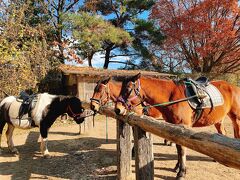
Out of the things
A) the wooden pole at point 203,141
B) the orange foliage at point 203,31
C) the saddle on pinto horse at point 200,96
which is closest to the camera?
the wooden pole at point 203,141

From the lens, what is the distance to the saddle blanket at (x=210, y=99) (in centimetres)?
453

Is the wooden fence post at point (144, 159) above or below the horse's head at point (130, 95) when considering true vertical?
below

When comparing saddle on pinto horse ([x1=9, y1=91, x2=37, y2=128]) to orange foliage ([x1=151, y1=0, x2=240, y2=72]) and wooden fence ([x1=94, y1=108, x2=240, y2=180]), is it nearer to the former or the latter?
wooden fence ([x1=94, y1=108, x2=240, y2=180])

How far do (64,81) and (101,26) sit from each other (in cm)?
442

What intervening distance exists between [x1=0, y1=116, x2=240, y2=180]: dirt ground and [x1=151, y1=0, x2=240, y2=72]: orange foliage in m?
13.1

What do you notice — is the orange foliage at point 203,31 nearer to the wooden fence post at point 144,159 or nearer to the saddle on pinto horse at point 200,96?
the saddle on pinto horse at point 200,96

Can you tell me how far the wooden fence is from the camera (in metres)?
2.00

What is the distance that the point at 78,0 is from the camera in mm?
18969

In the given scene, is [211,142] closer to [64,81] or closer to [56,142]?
[56,142]

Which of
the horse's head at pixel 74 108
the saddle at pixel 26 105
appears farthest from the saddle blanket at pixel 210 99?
the saddle at pixel 26 105

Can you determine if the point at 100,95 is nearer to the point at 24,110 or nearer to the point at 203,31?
the point at 24,110

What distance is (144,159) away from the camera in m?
3.42

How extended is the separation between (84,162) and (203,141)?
3749mm

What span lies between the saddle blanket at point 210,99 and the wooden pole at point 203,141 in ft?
4.58
